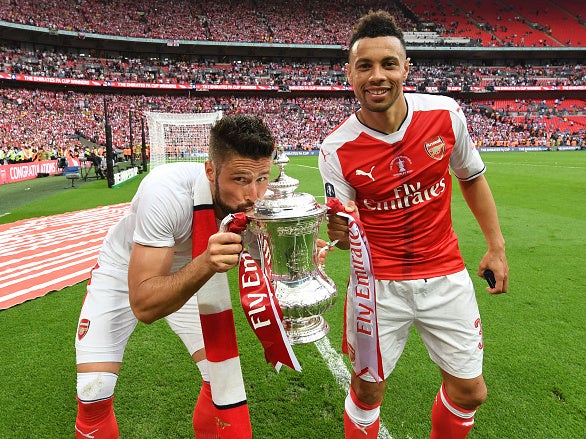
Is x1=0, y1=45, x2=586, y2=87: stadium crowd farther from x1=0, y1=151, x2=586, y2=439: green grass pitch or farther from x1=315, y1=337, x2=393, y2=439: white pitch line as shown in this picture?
x1=315, y1=337, x2=393, y2=439: white pitch line

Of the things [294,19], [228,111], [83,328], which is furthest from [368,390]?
[294,19]

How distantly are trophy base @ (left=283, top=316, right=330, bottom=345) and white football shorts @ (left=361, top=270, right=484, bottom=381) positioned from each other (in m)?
0.69

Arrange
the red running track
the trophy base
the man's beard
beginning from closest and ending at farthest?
the trophy base, the man's beard, the red running track

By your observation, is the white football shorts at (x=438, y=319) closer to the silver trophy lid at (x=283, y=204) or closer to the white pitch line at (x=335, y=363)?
the silver trophy lid at (x=283, y=204)

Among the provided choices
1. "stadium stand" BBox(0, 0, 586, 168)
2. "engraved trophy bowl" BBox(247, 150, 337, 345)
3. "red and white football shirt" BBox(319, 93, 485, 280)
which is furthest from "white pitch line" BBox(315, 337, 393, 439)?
"stadium stand" BBox(0, 0, 586, 168)

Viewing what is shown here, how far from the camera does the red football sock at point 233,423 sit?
6.10 ft

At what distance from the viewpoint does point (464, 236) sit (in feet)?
25.4

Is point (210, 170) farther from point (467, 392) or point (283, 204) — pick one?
point (467, 392)

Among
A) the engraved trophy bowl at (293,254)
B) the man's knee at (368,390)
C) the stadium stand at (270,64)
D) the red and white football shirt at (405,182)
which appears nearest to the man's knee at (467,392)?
the man's knee at (368,390)

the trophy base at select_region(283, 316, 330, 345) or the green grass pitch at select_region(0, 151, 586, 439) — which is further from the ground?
the trophy base at select_region(283, 316, 330, 345)

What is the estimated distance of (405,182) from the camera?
215 cm

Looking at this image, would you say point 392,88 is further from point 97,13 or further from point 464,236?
point 97,13

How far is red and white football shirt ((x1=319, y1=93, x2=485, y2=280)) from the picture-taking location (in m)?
2.15

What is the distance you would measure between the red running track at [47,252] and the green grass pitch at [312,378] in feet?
1.51
